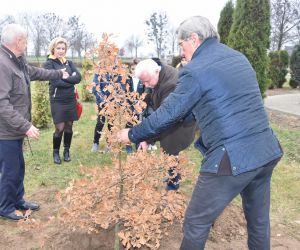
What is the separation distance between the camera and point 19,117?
376 centimetres

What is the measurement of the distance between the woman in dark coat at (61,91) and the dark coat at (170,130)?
2.03 metres

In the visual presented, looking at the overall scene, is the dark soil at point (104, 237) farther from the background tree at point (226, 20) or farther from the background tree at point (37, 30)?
the background tree at point (37, 30)

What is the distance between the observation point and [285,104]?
12.4m

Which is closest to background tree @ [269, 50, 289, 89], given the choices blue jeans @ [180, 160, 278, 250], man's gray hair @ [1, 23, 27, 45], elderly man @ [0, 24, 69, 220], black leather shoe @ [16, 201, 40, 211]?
black leather shoe @ [16, 201, 40, 211]

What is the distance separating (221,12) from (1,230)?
10598 millimetres

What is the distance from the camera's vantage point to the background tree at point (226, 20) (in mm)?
12562

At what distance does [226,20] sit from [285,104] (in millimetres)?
3271

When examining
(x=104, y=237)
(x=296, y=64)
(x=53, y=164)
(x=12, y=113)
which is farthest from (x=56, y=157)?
(x=296, y=64)

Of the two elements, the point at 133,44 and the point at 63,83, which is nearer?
the point at 63,83

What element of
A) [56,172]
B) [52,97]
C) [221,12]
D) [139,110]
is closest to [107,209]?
[139,110]

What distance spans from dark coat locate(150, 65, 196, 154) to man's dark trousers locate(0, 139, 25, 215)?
4.86ft

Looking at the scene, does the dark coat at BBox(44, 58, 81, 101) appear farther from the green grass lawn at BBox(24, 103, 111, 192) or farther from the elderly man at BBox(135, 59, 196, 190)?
the elderly man at BBox(135, 59, 196, 190)

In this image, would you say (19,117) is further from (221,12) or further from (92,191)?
(221,12)

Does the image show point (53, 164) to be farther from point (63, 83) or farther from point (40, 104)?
point (40, 104)
